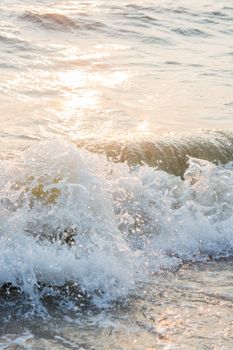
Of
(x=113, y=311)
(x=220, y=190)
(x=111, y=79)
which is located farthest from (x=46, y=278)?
(x=111, y=79)

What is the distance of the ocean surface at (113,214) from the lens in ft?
12.4

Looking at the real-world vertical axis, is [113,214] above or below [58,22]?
above

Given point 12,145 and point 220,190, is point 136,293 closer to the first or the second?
point 220,190

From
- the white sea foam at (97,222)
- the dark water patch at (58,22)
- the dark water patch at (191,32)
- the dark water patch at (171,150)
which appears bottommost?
the dark water patch at (191,32)

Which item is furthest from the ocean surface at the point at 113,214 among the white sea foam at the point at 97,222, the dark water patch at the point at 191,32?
the dark water patch at the point at 191,32

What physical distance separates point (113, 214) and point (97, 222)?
7.9 inches

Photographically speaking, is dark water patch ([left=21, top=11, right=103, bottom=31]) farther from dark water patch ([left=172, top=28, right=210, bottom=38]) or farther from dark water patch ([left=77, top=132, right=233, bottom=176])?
dark water patch ([left=77, top=132, right=233, bottom=176])

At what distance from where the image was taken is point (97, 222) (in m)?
4.71

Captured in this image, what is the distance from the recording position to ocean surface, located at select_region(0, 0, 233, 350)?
3.79 metres

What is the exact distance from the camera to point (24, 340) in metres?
3.53

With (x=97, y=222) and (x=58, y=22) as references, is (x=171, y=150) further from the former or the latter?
(x=58, y=22)

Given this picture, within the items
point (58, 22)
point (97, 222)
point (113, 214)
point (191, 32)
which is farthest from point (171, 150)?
point (191, 32)

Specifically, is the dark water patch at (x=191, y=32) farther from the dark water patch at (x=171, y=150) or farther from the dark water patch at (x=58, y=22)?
the dark water patch at (x=171, y=150)

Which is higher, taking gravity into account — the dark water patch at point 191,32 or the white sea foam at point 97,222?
the white sea foam at point 97,222
